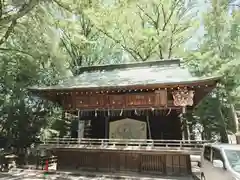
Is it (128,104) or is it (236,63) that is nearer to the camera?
(128,104)

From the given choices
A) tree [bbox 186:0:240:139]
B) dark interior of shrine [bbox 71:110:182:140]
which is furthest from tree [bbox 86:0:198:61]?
dark interior of shrine [bbox 71:110:182:140]

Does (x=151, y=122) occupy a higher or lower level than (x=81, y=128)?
higher

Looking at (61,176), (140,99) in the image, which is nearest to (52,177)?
(61,176)

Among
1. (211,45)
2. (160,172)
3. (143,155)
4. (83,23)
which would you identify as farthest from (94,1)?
(83,23)

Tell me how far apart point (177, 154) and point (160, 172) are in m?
1.21

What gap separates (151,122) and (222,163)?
7300 millimetres

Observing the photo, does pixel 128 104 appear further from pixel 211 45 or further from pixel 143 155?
pixel 211 45

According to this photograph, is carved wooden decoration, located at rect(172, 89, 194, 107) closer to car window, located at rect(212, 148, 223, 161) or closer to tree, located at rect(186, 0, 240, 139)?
car window, located at rect(212, 148, 223, 161)

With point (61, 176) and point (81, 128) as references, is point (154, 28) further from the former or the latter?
point (61, 176)

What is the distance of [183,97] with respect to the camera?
1009cm

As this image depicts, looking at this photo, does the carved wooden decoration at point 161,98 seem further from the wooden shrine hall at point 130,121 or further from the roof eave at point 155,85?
the roof eave at point 155,85

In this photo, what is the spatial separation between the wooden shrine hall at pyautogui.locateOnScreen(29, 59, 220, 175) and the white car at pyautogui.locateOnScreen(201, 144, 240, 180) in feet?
9.48

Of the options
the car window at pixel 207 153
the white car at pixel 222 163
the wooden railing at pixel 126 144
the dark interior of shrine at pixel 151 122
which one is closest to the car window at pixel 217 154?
the white car at pixel 222 163

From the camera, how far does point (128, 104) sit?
36.4 feet
